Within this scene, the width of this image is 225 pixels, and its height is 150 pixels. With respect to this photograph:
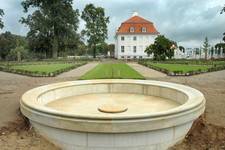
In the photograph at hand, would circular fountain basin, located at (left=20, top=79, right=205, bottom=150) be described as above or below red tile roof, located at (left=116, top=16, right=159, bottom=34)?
below

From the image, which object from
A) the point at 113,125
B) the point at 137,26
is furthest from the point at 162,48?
the point at 113,125

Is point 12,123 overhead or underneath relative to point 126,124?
underneath

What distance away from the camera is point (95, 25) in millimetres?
48656

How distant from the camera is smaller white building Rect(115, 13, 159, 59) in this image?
52.6 metres

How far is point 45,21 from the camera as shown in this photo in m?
43.1

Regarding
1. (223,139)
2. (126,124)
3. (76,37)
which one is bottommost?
(223,139)

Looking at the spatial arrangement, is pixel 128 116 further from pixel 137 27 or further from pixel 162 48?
pixel 137 27

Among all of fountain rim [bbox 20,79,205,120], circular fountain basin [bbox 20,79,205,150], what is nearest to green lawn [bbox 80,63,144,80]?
fountain rim [bbox 20,79,205,120]

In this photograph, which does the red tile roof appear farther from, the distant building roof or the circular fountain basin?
the circular fountain basin

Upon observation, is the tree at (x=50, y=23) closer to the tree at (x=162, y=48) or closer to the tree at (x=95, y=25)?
the tree at (x=95, y=25)

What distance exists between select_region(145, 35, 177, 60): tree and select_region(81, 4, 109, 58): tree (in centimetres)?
1114

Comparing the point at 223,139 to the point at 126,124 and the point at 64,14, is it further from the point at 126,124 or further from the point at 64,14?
the point at 64,14

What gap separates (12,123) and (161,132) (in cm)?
421

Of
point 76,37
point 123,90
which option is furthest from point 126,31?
point 123,90
